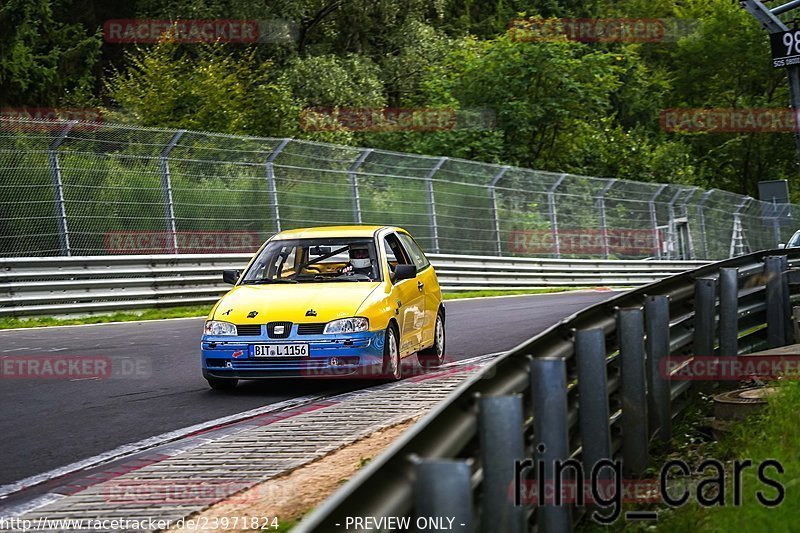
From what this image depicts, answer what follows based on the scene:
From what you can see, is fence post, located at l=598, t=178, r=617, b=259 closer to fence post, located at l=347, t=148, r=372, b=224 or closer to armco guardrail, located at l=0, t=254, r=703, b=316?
fence post, located at l=347, t=148, r=372, b=224

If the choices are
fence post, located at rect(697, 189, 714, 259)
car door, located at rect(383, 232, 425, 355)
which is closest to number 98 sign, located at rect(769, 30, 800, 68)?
car door, located at rect(383, 232, 425, 355)

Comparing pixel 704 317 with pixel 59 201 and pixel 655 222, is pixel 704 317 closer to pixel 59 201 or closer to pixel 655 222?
pixel 59 201

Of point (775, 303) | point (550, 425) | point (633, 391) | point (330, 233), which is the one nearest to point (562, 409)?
point (550, 425)

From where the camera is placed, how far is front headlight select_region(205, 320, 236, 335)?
1091 centimetres

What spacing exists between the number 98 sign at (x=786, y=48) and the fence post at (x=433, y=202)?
872 cm

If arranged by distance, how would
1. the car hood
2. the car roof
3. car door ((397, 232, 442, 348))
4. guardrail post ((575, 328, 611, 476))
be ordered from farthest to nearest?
car door ((397, 232, 442, 348)) < the car roof < the car hood < guardrail post ((575, 328, 611, 476))

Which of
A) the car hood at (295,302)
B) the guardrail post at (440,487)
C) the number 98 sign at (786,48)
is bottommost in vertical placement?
the guardrail post at (440,487)

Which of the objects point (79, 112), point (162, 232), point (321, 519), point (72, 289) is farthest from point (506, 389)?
point (79, 112)

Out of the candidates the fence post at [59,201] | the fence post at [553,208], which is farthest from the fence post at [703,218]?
the fence post at [59,201]

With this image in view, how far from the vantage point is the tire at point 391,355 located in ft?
36.7

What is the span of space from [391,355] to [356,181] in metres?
14.9

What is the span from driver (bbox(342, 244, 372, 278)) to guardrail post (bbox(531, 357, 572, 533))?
21.9 ft

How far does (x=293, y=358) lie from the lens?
1076cm

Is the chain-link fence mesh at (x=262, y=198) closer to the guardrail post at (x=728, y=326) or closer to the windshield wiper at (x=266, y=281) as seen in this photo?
the windshield wiper at (x=266, y=281)
